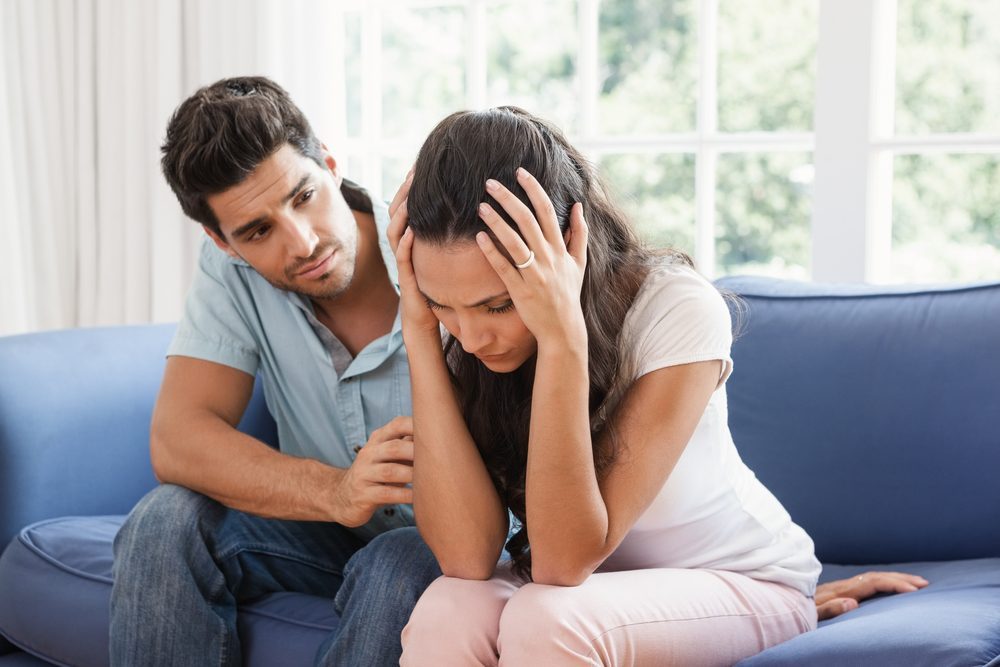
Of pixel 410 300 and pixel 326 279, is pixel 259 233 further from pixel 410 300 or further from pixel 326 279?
pixel 410 300

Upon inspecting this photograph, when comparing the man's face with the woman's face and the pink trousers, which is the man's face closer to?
the woman's face

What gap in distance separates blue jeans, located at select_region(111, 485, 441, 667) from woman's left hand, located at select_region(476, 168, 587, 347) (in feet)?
1.33

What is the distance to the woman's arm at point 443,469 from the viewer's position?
1.35 meters

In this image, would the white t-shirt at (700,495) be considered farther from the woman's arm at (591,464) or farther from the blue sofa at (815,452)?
the blue sofa at (815,452)

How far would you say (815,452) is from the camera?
1.81 meters


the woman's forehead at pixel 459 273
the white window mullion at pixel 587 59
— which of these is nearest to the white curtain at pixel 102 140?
the white window mullion at pixel 587 59

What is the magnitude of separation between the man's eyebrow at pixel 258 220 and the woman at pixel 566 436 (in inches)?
17.6

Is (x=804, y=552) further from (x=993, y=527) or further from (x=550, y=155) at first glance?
(x=550, y=155)

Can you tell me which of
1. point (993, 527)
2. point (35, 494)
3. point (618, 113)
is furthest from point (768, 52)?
point (35, 494)

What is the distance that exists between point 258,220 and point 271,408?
1.14ft

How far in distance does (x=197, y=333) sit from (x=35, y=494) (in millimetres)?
484

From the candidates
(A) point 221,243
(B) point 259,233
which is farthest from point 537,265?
(A) point 221,243

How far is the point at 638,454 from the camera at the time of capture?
4.19ft

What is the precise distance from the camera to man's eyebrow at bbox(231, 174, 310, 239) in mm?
1725
